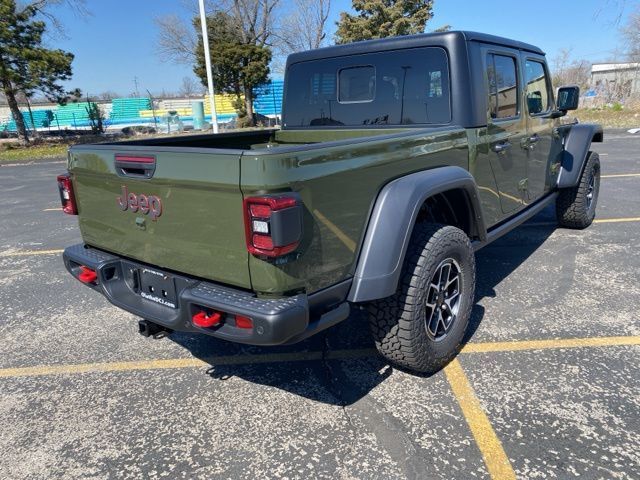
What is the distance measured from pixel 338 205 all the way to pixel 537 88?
3256 millimetres

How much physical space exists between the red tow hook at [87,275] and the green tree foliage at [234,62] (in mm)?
27054

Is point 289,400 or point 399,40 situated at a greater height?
point 399,40

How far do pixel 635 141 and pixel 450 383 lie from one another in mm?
15043

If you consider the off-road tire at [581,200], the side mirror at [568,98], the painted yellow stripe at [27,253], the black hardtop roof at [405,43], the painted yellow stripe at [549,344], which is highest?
the black hardtop roof at [405,43]

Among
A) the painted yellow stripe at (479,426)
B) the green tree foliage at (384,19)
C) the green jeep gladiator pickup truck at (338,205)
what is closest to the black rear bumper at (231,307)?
the green jeep gladiator pickup truck at (338,205)

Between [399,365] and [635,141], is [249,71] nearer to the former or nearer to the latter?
[635,141]

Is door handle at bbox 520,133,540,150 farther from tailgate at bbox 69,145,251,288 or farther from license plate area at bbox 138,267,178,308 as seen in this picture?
license plate area at bbox 138,267,178,308

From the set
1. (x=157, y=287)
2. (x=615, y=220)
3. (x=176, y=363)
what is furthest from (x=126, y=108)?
(x=157, y=287)

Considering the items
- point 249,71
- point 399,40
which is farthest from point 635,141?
point 249,71

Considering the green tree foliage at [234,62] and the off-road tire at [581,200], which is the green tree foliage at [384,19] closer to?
the green tree foliage at [234,62]

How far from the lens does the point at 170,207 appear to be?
2.42 metres

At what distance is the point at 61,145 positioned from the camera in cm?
2234

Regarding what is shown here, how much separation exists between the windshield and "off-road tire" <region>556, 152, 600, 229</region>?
2903 millimetres

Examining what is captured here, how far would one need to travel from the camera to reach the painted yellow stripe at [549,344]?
322cm
